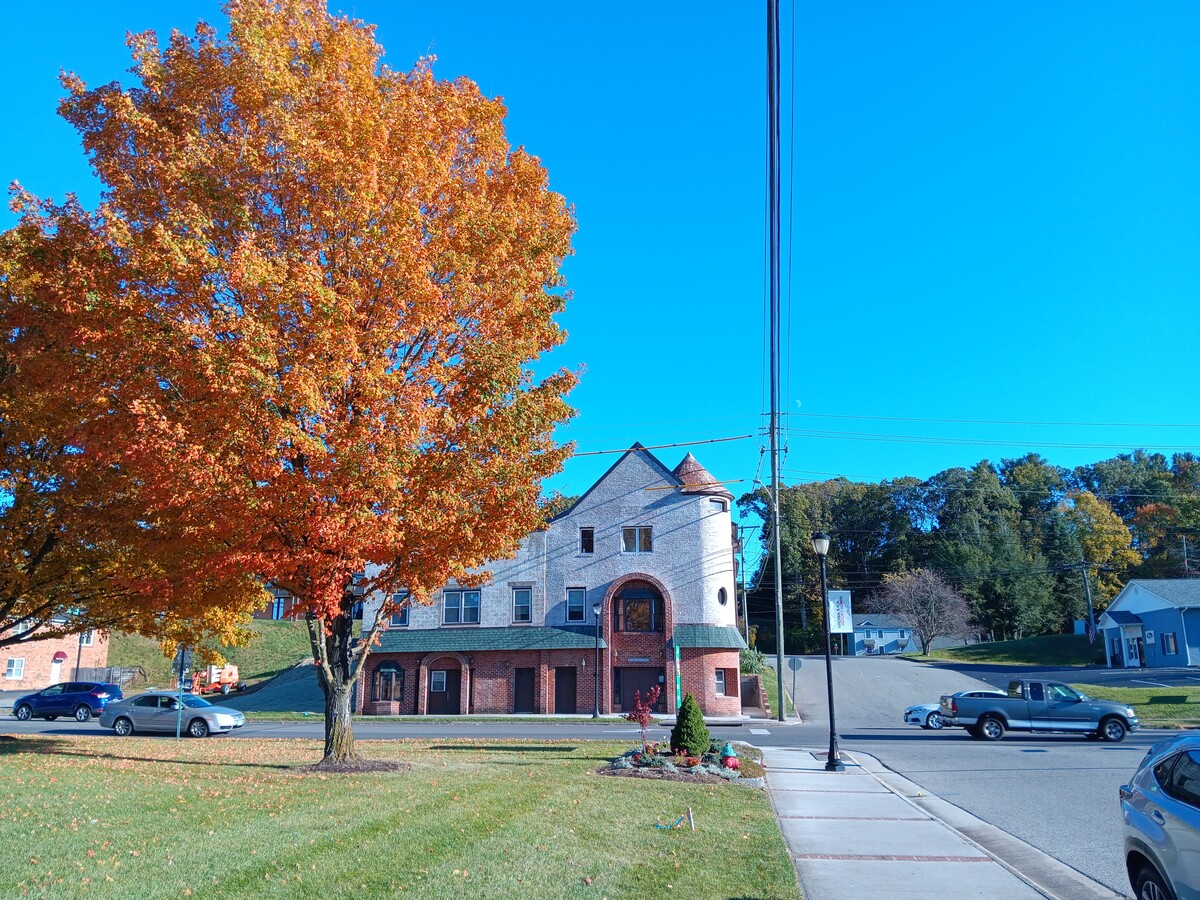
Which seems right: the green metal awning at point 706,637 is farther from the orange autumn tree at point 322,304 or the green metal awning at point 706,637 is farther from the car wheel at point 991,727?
the orange autumn tree at point 322,304

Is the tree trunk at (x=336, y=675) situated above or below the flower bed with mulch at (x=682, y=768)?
above

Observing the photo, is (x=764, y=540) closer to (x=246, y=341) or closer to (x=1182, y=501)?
(x=1182, y=501)

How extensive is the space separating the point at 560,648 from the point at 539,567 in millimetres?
4266

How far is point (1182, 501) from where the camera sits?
81.1 metres

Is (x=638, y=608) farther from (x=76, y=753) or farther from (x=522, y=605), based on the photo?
(x=76, y=753)

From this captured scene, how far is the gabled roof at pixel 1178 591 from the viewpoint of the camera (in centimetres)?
5303

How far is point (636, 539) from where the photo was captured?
40.9 m

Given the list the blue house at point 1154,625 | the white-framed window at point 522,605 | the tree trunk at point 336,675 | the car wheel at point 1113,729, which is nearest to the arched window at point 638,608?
the white-framed window at point 522,605

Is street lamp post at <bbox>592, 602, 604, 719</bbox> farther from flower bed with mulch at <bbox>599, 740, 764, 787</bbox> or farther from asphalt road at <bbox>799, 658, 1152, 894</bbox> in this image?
flower bed with mulch at <bbox>599, 740, 764, 787</bbox>

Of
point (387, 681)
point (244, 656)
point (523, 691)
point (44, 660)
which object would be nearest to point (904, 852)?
point (523, 691)

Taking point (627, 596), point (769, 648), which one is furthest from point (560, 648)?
point (769, 648)

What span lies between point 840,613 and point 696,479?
620 inches

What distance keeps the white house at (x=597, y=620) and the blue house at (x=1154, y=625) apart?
3291 centimetres

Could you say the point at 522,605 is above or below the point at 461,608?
above
